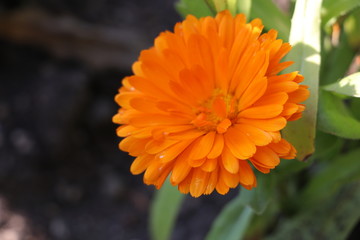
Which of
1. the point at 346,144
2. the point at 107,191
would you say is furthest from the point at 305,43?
the point at 107,191

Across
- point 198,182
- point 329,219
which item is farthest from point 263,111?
point 329,219

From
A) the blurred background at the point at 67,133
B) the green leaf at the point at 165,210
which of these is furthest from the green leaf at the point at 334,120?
the blurred background at the point at 67,133

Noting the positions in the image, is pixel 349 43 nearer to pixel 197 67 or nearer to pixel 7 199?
pixel 197 67

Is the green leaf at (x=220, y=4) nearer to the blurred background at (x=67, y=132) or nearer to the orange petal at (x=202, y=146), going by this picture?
the orange petal at (x=202, y=146)

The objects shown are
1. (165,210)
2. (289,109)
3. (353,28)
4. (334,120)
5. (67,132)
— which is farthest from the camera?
(67,132)

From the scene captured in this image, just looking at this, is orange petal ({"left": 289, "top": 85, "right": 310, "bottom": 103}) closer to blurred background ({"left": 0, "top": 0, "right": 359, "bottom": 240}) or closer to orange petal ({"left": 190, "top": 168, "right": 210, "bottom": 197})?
orange petal ({"left": 190, "top": 168, "right": 210, "bottom": 197})

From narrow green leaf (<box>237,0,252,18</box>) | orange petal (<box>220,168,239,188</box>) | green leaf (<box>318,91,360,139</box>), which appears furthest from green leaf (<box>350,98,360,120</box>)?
orange petal (<box>220,168,239,188</box>)

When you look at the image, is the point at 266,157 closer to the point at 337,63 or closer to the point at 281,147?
the point at 281,147
